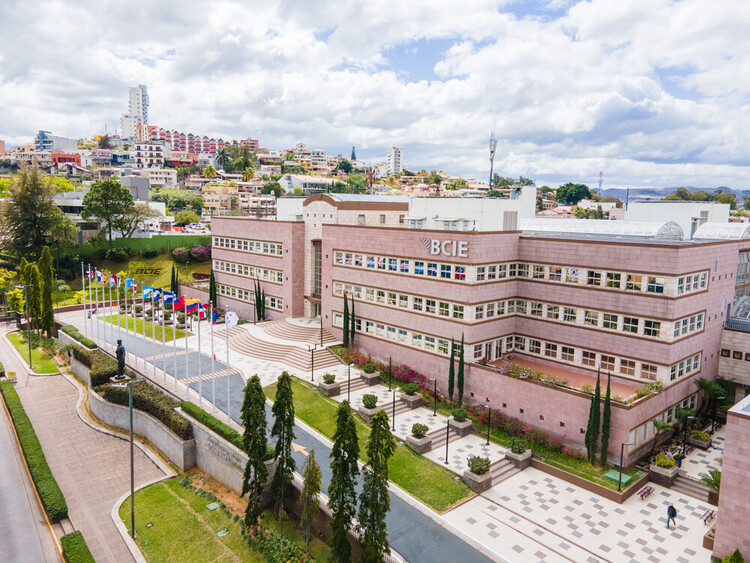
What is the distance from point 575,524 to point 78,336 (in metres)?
49.2

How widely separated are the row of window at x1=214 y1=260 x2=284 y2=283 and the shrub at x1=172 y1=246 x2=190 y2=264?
70.9 ft

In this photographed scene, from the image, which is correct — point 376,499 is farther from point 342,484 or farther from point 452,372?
point 452,372

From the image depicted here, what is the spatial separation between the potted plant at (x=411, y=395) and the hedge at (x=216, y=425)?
1298cm

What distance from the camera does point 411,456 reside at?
3241cm

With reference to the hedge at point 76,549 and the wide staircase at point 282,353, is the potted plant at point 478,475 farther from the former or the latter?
the hedge at point 76,549

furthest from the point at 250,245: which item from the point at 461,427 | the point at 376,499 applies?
the point at 376,499

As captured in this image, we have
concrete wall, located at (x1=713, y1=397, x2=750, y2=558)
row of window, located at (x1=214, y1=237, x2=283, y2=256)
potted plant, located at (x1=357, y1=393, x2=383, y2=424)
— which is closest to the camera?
concrete wall, located at (x1=713, y1=397, x2=750, y2=558)

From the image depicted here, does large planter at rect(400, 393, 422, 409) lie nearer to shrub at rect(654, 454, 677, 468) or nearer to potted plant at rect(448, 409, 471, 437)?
potted plant at rect(448, 409, 471, 437)

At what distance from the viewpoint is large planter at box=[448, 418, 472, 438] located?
117 ft

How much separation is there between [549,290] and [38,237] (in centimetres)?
7974

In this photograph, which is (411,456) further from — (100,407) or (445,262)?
(100,407)

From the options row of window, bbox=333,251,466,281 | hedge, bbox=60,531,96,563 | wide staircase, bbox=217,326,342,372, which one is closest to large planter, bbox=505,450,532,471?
row of window, bbox=333,251,466,281

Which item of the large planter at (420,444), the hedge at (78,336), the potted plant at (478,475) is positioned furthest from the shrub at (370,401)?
the hedge at (78,336)

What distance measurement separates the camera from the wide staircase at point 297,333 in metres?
49.9
